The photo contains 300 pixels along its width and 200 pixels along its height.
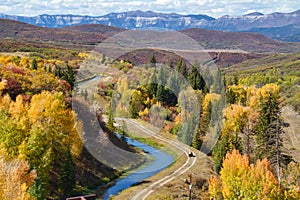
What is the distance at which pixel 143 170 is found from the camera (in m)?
46.1

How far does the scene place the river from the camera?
4012cm

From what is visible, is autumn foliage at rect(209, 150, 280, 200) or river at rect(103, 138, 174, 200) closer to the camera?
autumn foliage at rect(209, 150, 280, 200)

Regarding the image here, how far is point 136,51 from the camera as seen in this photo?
132000mm

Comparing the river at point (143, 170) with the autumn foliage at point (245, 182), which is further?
the river at point (143, 170)

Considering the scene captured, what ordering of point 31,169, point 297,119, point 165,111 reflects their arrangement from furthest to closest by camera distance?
point 297,119
point 165,111
point 31,169

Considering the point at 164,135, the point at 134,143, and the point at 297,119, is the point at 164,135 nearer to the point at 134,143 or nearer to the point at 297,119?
the point at 134,143

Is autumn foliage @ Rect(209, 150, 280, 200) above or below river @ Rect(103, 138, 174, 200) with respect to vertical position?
above

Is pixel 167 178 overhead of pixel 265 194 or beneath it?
beneath

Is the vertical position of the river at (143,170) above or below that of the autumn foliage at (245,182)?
below

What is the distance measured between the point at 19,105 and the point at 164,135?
2821 centimetres

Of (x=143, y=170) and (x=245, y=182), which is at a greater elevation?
(x=245, y=182)

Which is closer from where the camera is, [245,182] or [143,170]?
[245,182]

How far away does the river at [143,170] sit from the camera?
132 feet

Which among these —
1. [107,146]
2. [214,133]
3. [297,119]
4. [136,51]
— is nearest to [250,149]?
[214,133]
